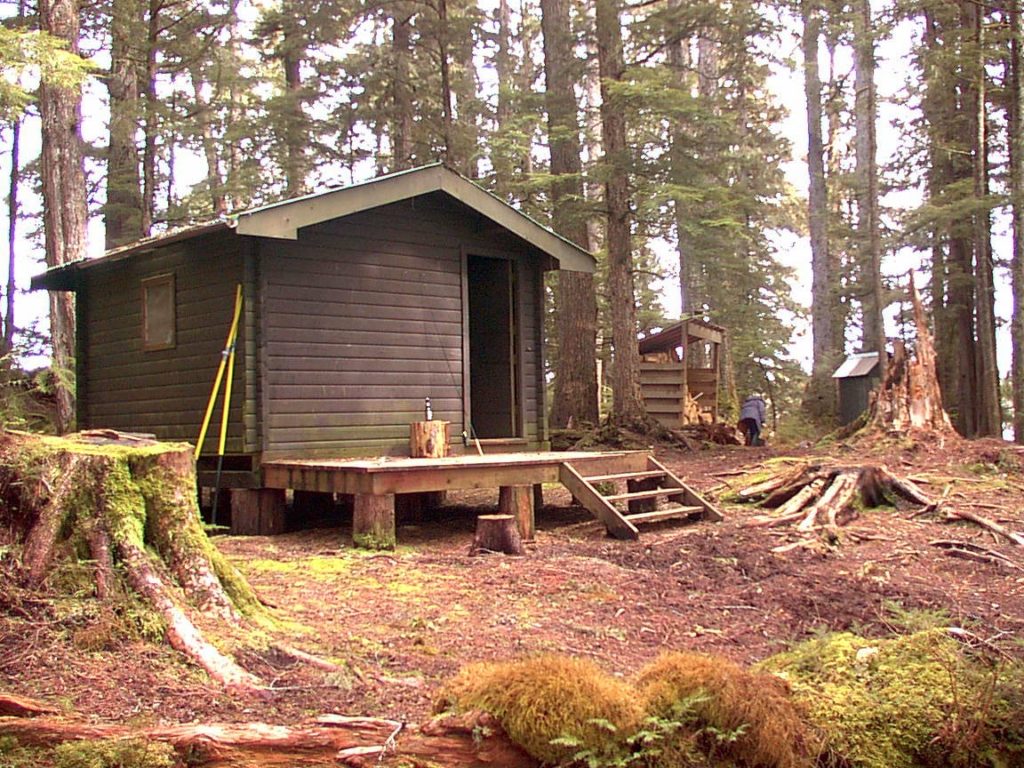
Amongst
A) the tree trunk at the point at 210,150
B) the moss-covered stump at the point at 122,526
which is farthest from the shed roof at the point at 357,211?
the tree trunk at the point at 210,150

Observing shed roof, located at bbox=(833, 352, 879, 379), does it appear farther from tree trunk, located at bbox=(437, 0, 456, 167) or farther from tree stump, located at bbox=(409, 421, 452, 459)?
tree stump, located at bbox=(409, 421, 452, 459)

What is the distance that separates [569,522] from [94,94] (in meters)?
19.9

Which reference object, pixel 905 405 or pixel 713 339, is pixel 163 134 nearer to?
pixel 713 339

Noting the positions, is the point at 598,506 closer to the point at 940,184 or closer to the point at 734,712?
the point at 734,712

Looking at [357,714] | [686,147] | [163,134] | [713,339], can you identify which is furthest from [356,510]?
[163,134]

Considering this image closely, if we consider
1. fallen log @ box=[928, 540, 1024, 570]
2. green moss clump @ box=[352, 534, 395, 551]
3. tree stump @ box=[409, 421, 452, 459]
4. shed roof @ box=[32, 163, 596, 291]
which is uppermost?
shed roof @ box=[32, 163, 596, 291]

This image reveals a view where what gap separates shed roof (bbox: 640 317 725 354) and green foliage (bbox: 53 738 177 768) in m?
15.8

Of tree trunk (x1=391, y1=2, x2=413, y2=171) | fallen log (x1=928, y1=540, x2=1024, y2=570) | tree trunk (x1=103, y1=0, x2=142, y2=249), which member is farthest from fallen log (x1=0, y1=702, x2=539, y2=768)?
tree trunk (x1=391, y1=2, x2=413, y2=171)

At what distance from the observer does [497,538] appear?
25.2 ft

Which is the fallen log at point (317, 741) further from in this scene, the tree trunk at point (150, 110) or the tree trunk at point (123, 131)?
the tree trunk at point (123, 131)

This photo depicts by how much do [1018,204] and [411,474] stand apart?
1104cm

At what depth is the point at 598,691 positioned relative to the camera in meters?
2.94

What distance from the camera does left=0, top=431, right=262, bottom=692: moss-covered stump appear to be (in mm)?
3928

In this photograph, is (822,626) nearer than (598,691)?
No
